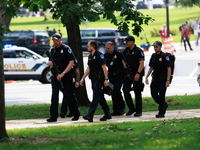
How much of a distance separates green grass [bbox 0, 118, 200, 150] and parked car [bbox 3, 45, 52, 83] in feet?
37.4

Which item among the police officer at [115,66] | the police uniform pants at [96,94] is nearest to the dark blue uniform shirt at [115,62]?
the police officer at [115,66]

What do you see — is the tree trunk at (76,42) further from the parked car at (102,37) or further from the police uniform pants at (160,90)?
the parked car at (102,37)

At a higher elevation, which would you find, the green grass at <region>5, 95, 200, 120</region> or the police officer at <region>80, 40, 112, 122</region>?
the police officer at <region>80, 40, 112, 122</region>

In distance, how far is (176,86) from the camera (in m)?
16.5

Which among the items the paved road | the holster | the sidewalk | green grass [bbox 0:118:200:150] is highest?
the holster

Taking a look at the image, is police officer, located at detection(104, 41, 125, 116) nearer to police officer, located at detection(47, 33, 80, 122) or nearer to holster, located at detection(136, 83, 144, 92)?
holster, located at detection(136, 83, 144, 92)

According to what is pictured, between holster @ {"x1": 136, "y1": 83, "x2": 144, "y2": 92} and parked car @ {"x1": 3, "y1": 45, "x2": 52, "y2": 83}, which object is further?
parked car @ {"x1": 3, "y1": 45, "x2": 52, "y2": 83}

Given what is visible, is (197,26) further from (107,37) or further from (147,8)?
(147,8)

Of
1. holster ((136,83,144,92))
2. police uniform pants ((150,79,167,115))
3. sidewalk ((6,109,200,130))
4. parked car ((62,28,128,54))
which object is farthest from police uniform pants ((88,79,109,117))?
parked car ((62,28,128,54))

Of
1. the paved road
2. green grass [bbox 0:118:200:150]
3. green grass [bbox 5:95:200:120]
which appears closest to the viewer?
green grass [bbox 0:118:200:150]

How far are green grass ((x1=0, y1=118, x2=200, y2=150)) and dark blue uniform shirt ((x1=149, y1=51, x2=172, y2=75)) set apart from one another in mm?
1488

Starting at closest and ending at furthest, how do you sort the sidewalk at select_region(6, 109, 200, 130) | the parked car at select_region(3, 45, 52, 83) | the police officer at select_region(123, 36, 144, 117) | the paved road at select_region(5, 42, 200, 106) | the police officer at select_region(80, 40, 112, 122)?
the police officer at select_region(80, 40, 112, 122), the sidewalk at select_region(6, 109, 200, 130), the police officer at select_region(123, 36, 144, 117), the paved road at select_region(5, 42, 200, 106), the parked car at select_region(3, 45, 52, 83)

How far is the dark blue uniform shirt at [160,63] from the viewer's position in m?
8.82

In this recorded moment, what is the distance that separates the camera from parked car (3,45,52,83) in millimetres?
18531
